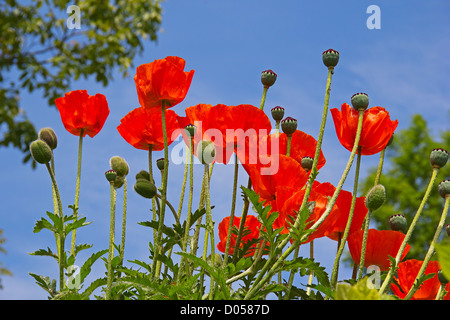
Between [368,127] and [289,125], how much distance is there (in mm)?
173

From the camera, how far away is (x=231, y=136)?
1.17 m

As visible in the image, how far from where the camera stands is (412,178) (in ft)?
47.6

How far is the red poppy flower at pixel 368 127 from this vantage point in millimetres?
1256

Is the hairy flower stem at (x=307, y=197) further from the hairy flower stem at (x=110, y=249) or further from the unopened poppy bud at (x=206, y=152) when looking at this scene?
the hairy flower stem at (x=110, y=249)

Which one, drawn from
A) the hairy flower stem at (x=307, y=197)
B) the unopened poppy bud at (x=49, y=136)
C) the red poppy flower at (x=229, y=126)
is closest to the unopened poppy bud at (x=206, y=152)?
the red poppy flower at (x=229, y=126)

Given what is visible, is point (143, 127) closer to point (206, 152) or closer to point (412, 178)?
point (206, 152)

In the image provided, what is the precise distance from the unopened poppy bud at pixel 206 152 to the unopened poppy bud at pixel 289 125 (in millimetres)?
226

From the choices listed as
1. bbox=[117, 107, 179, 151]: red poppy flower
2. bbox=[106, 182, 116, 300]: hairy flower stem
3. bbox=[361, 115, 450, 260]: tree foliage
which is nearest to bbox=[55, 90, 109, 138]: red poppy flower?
bbox=[117, 107, 179, 151]: red poppy flower

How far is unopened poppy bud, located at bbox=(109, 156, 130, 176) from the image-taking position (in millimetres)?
1281

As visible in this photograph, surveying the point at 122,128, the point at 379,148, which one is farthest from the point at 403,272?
the point at 122,128

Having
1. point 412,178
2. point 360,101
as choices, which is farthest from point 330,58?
point 412,178

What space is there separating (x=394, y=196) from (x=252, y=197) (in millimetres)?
13923

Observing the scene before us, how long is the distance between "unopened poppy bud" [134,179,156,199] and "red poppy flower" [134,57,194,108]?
8.9 inches
